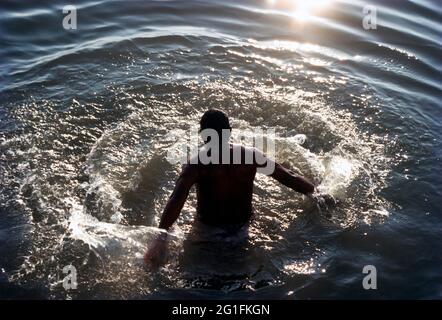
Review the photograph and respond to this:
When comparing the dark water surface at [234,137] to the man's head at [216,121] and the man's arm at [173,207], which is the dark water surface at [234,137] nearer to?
the man's arm at [173,207]

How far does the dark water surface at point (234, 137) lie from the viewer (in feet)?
15.4

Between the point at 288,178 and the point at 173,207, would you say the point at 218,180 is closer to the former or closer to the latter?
the point at 173,207

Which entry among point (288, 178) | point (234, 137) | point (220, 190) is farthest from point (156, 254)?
Result: point (234, 137)

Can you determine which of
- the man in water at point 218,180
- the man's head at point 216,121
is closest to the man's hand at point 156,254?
the man in water at point 218,180

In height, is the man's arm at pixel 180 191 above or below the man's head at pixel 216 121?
below

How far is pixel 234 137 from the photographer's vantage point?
6.93 metres

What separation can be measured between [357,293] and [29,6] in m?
9.13

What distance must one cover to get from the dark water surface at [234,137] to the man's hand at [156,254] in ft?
0.34

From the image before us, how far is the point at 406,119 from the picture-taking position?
737cm

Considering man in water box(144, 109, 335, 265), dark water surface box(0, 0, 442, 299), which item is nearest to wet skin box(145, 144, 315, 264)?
man in water box(144, 109, 335, 265)

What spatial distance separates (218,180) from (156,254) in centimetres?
89

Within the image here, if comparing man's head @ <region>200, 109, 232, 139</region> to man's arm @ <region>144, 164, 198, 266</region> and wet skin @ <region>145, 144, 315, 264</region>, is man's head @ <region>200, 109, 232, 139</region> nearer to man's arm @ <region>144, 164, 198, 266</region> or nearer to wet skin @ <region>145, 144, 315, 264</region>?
wet skin @ <region>145, 144, 315, 264</region>

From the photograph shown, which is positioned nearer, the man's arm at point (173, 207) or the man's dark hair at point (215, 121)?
the man's dark hair at point (215, 121)
